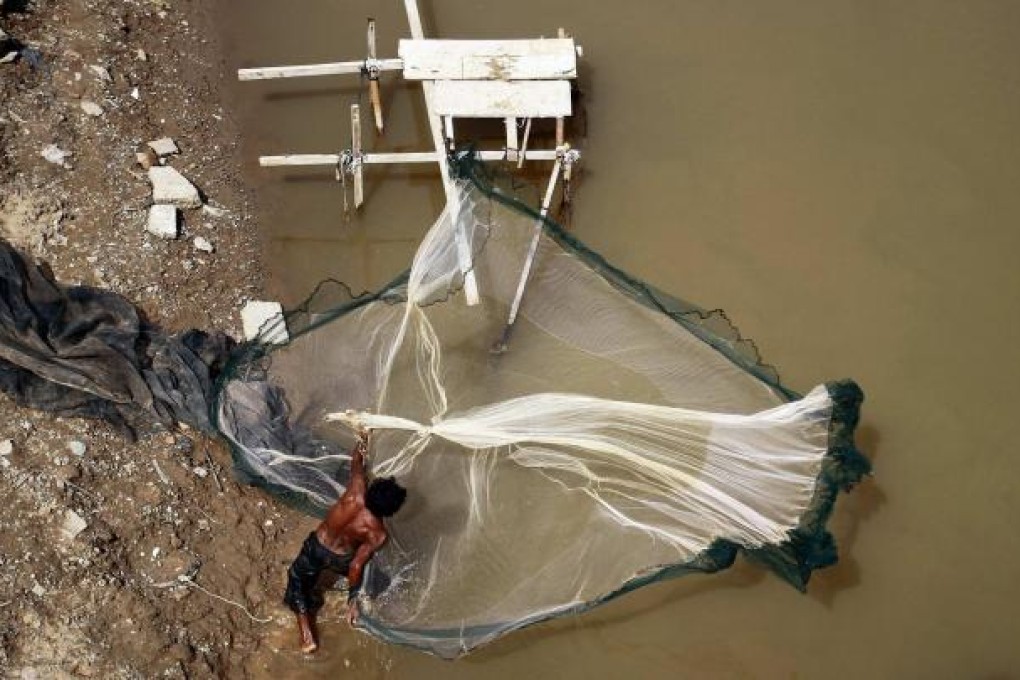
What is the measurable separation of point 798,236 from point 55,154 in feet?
Answer: 13.6

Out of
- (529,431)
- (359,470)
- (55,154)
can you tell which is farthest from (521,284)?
(55,154)

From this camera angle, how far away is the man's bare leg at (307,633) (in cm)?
449

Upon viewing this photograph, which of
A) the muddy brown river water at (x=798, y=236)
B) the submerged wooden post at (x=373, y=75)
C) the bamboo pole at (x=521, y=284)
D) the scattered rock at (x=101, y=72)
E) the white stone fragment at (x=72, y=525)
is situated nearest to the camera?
the white stone fragment at (x=72, y=525)

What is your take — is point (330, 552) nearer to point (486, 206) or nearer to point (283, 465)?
point (283, 465)

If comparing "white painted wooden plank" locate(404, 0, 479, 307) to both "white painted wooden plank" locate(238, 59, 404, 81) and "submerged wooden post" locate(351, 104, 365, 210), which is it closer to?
"white painted wooden plank" locate(238, 59, 404, 81)

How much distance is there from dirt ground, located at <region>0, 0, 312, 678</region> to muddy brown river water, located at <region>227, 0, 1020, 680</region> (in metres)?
0.28

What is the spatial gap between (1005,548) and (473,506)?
107 inches

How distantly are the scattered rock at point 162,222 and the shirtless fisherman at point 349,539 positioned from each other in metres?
1.99

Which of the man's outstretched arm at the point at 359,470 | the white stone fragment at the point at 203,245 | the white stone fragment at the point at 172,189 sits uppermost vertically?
the white stone fragment at the point at 172,189

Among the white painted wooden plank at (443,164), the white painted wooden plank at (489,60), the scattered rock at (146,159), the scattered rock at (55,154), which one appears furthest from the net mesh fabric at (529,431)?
the scattered rock at (55,154)

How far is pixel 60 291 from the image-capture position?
15.7 ft

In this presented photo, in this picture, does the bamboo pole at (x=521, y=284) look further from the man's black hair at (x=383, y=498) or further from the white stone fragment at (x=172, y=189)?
the white stone fragment at (x=172, y=189)

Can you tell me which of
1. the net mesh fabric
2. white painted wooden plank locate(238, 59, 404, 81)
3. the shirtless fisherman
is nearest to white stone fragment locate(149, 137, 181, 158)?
white painted wooden plank locate(238, 59, 404, 81)

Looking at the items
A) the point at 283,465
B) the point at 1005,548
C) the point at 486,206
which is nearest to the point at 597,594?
the point at 283,465
